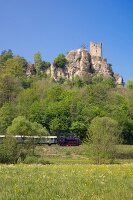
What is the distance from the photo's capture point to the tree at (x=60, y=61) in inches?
7215

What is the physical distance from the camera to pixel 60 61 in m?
183

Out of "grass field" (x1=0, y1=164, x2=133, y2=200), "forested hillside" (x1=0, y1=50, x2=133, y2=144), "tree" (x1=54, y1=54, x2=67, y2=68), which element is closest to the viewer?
"grass field" (x1=0, y1=164, x2=133, y2=200)

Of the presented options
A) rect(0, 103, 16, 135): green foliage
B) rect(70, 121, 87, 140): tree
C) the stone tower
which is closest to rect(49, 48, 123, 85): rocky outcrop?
the stone tower

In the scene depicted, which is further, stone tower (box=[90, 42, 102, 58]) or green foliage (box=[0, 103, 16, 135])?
stone tower (box=[90, 42, 102, 58])

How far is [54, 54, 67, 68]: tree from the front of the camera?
183250mm

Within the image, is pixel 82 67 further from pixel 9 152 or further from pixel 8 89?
pixel 9 152

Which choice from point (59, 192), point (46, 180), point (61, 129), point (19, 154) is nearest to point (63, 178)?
point (46, 180)

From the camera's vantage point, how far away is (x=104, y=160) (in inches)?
1929

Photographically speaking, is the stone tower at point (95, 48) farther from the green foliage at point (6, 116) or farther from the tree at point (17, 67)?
the green foliage at point (6, 116)

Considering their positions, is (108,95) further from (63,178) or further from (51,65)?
(63,178)

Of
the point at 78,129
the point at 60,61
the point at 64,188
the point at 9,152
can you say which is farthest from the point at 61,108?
the point at 64,188

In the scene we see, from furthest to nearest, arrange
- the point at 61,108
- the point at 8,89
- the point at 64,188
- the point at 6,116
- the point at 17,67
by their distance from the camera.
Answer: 1. the point at 17,67
2. the point at 8,89
3. the point at 61,108
4. the point at 6,116
5. the point at 64,188

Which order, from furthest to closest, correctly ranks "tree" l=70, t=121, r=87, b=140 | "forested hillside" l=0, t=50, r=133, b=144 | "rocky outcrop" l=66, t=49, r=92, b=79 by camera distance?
"rocky outcrop" l=66, t=49, r=92, b=79, "forested hillside" l=0, t=50, r=133, b=144, "tree" l=70, t=121, r=87, b=140

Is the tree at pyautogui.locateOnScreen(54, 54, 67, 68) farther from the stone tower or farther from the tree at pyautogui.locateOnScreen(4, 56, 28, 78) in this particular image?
the tree at pyautogui.locateOnScreen(4, 56, 28, 78)
